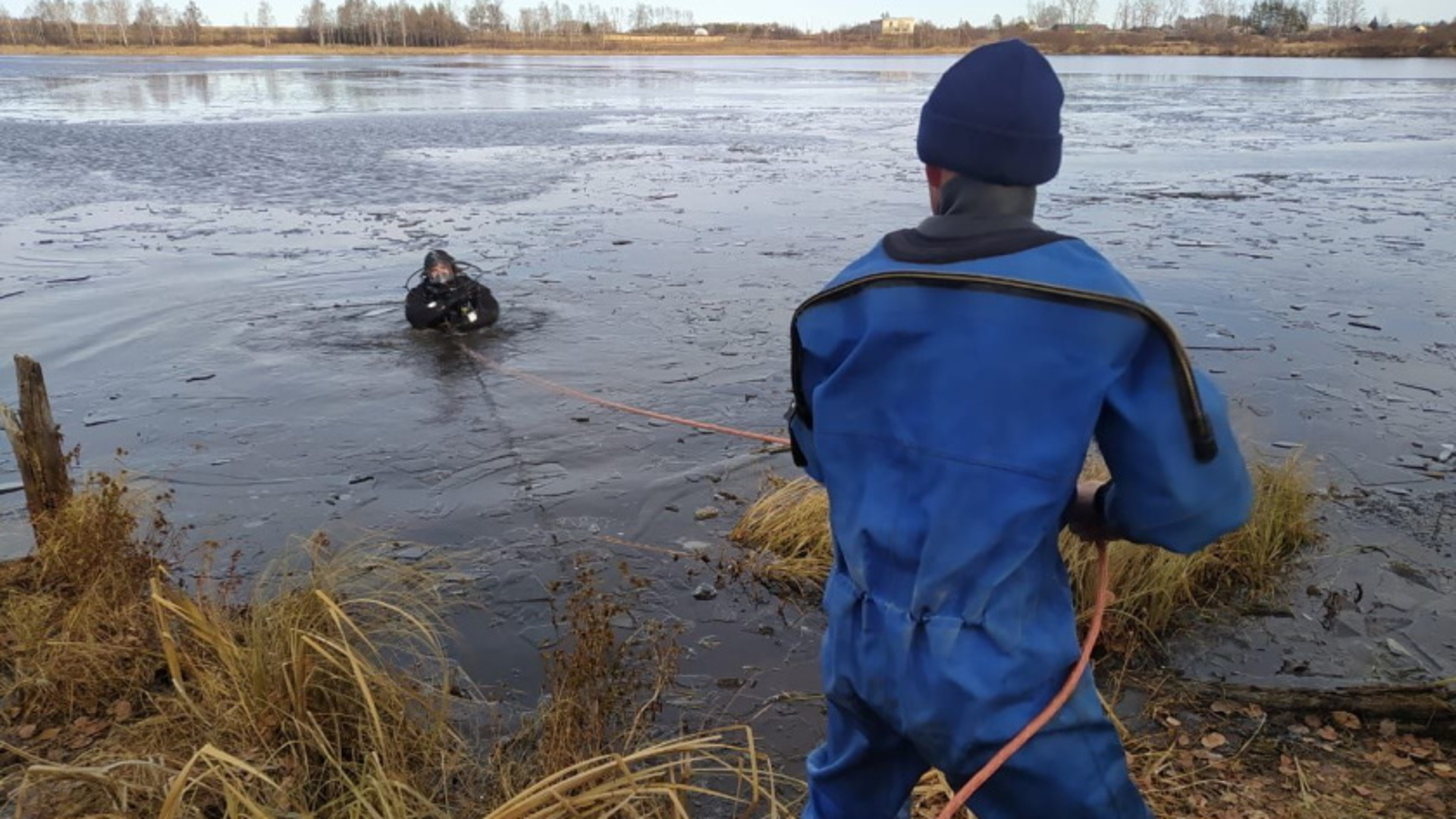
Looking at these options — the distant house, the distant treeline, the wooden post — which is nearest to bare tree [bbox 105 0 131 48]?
the distant treeline

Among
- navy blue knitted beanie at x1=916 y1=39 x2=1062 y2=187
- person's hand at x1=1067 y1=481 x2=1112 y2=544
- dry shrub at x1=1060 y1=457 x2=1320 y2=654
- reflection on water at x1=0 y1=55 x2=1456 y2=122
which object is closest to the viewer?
navy blue knitted beanie at x1=916 y1=39 x2=1062 y2=187

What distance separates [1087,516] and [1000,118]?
0.79 metres

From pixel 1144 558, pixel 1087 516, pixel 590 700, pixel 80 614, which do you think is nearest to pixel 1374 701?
pixel 1144 558

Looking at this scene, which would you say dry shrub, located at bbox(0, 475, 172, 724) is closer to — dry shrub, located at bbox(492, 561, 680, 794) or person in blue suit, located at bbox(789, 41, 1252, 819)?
dry shrub, located at bbox(492, 561, 680, 794)

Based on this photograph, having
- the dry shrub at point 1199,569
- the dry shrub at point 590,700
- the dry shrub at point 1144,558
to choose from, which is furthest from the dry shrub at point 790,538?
the dry shrub at point 1199,569

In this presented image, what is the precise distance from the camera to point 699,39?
13325 centimetres

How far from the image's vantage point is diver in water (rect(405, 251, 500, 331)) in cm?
973

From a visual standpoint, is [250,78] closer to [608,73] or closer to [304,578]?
[608,73]

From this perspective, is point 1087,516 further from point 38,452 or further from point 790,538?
point 38,452

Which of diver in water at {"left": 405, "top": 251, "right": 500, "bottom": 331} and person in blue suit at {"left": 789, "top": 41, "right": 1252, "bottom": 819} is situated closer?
person in blue suit at {"left": 789, "top": 41, "right": 1252, "bottom": 819}

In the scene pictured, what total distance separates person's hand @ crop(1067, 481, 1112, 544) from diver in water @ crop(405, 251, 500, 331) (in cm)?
833

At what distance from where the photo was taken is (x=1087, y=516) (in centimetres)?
212

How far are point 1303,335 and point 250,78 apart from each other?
52769mm

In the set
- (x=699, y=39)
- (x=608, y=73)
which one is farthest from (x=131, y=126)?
(x=699, y=39)
